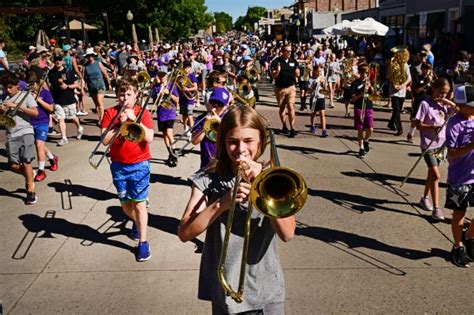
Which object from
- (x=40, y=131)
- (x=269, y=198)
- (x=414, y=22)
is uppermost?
(x=414, y=22)

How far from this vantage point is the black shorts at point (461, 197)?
4301 mm

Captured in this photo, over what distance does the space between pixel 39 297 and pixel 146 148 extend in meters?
1.75

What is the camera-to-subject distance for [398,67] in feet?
33.7

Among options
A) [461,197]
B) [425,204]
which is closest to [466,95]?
[461,197]

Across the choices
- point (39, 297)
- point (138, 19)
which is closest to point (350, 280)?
point (39, 297)

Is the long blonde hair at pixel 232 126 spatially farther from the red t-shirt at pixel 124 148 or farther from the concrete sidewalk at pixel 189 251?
the red t-shirt at pixel 124 148

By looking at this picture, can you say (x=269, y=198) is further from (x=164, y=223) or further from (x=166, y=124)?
(x=166, y=124)

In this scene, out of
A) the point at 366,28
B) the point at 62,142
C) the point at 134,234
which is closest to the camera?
the point at 134,234

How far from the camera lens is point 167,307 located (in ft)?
12.6

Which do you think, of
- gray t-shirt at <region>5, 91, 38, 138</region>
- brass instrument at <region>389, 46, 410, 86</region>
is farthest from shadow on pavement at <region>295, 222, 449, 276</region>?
brass instrument at <region>389, 46, 410, 86</region>

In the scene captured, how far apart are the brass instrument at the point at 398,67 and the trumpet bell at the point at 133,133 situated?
7389 mm

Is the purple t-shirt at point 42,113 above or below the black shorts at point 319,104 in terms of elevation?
above

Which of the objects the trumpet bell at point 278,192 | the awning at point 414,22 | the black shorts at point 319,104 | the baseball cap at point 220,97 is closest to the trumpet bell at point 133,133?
the baseball cap at point 220,97

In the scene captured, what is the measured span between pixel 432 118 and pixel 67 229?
4.75m
